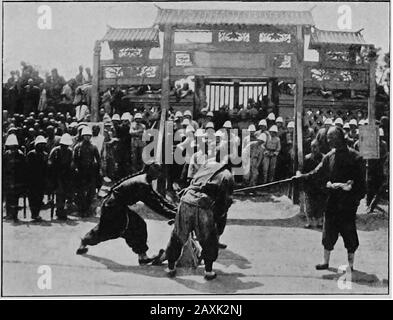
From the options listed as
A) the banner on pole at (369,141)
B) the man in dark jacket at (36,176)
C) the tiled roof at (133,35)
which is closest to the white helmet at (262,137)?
the banner on pole at (369,141)

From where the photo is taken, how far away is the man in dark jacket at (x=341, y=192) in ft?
25.3

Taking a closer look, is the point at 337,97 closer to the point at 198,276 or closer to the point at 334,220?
the point at 334,220

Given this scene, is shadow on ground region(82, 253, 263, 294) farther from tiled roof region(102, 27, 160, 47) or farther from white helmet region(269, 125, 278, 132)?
tiled roof region(102, 27, 160, 47)

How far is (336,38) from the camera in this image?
800 cm

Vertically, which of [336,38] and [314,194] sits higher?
[336,38]

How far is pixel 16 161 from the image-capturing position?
7.90 m

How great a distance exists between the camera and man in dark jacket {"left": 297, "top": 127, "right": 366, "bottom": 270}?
7711 millimetres

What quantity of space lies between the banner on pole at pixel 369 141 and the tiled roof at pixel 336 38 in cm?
103

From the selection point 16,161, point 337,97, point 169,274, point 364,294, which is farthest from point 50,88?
point 364,294

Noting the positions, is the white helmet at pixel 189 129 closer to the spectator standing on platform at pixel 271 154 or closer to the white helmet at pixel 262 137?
the white helmet at pixel 262 137

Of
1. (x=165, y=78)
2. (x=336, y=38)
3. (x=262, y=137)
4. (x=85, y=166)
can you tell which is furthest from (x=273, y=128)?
(x=85, y=166)

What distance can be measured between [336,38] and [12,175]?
4.23 metres

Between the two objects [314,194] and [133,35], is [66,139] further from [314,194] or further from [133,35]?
[314,194]
